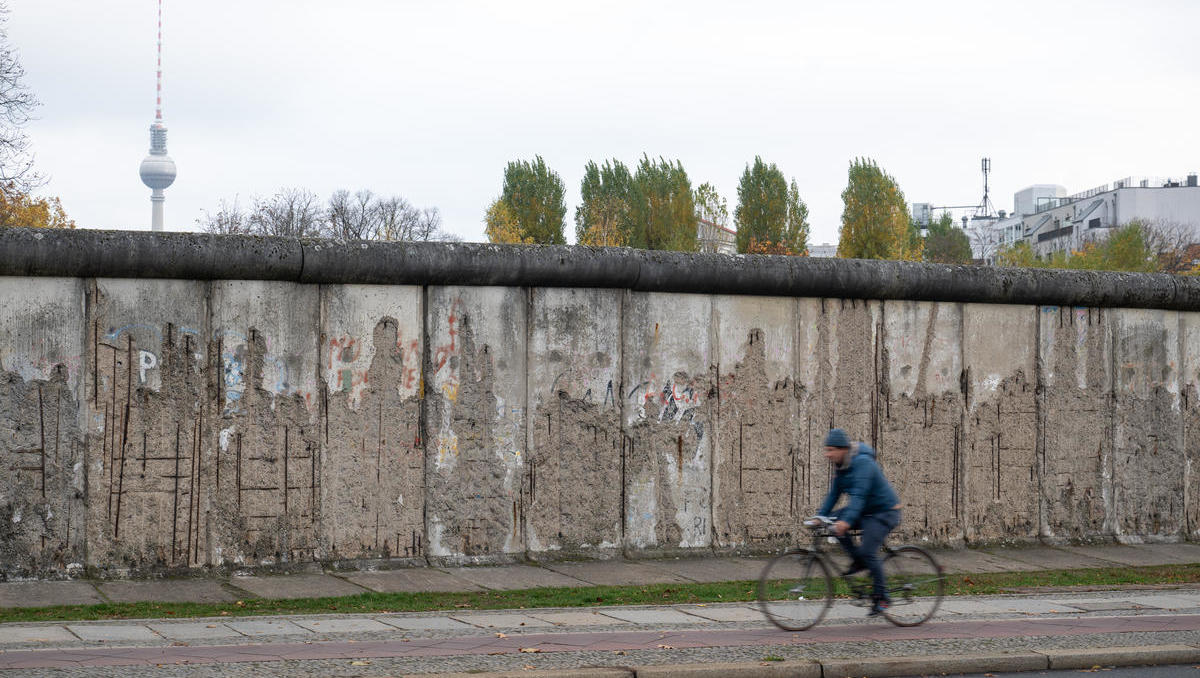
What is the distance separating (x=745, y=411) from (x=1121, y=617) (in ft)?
15.9

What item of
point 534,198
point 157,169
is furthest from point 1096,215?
point 157,169

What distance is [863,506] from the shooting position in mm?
9812

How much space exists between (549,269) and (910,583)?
17.2 feet

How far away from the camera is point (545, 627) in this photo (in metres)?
9.81

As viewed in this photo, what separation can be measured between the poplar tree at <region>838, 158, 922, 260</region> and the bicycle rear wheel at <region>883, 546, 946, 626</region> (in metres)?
60.8

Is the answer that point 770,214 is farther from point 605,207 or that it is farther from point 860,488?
point 860,488

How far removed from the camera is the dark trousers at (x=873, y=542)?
9883 mm

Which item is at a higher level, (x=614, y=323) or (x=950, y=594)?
(x=614, y=323)

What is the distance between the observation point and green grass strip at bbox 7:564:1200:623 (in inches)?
401

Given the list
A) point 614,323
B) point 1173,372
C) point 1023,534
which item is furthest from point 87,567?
point 1173,372

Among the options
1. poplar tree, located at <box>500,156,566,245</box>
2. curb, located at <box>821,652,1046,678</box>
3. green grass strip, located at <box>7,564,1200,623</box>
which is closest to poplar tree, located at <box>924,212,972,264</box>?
poplar tree, located at <box>500,156,566,245</box>

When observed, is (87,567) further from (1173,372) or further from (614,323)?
(1173,372)

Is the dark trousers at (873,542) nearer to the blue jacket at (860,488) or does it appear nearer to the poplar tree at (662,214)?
the blue jacket at (860,488)

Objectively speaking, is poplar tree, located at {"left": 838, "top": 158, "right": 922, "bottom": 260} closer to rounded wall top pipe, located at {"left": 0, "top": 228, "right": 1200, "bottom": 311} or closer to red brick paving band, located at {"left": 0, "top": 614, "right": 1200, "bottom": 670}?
rounded wall top pipe, located at {"left": 0, "top": 228, "right": 1200, "bottom": 311}
